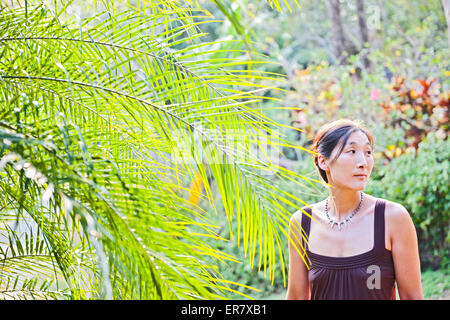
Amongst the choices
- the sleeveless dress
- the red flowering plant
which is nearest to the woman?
the sleeveless dress

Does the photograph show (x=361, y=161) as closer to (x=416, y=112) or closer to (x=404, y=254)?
(x=404, y=254)

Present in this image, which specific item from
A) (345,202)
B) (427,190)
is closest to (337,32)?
(427,190)

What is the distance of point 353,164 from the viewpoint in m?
2.32

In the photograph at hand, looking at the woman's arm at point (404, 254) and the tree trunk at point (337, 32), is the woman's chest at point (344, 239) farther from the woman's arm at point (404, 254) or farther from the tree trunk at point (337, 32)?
the tree trunk at point (337, 32)

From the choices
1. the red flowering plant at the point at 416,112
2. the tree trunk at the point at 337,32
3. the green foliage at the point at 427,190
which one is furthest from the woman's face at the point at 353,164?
the tree trunk at the point at 337,32

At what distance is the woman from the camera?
2.16 meters

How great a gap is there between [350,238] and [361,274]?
16cm

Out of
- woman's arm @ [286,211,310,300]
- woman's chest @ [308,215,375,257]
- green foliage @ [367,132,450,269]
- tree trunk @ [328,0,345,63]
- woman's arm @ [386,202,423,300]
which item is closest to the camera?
woman's arm @ [386,202,423,300]

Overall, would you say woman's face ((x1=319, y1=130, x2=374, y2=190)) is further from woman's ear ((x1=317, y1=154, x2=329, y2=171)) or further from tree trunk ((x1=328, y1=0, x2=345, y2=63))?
tree trunk ((x1=328, y1=0, x2=345, y2=63))

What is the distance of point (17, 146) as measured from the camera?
170 cm

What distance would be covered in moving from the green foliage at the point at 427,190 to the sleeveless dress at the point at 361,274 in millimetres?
4037

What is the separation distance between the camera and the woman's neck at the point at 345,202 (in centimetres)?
237

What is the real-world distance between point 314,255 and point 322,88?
21.0ft
